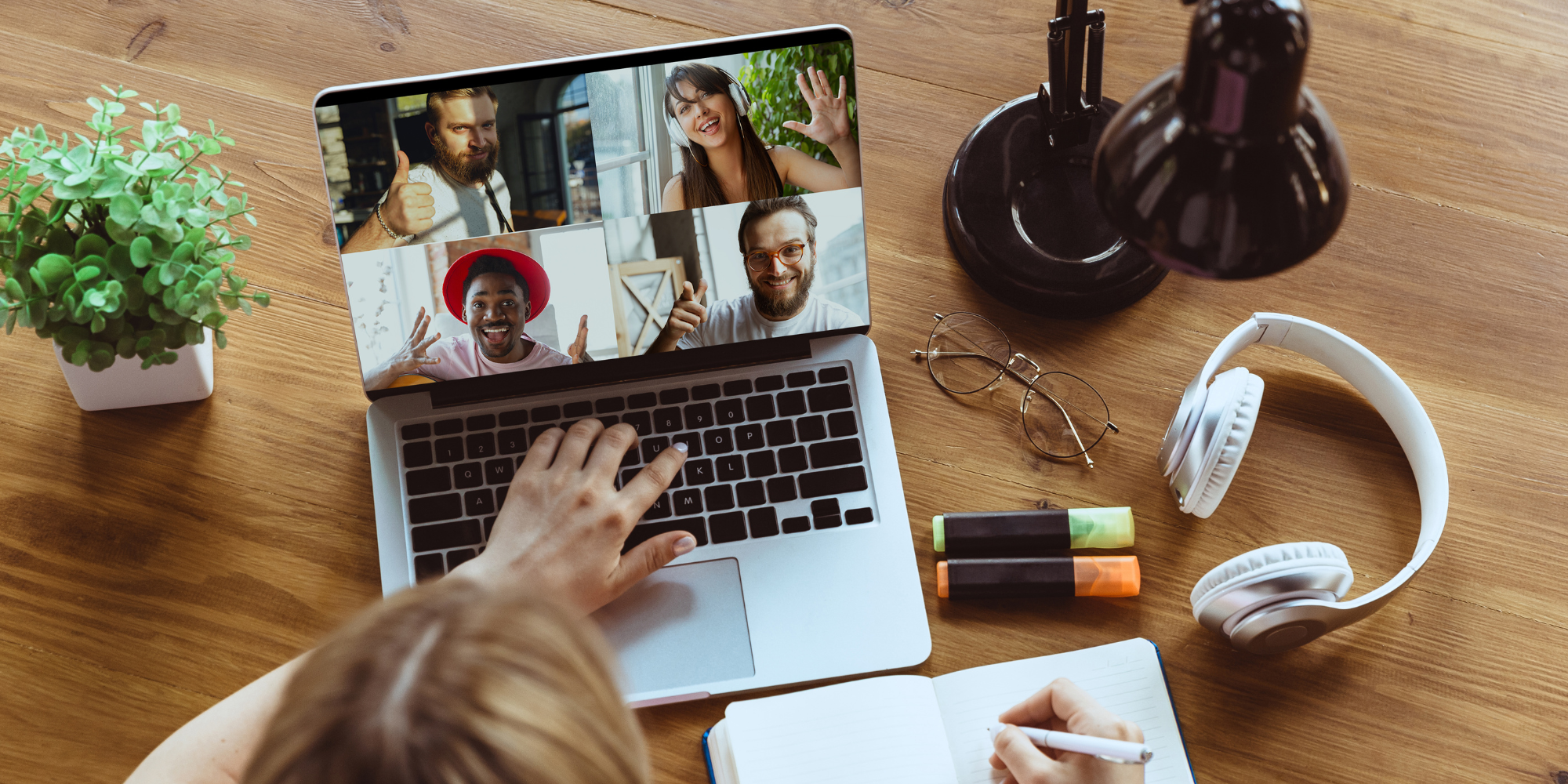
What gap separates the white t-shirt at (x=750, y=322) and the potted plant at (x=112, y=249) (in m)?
0.33

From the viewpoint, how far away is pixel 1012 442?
0.88 meters

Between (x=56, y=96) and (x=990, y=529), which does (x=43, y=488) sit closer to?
(x=56, y=96)

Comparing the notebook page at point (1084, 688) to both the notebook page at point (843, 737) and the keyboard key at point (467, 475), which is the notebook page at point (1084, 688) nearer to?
the notebook page at point (843, 737)

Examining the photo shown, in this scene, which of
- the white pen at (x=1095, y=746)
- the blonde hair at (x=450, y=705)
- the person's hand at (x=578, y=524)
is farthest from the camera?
the person's hand at (x=578, y=524)

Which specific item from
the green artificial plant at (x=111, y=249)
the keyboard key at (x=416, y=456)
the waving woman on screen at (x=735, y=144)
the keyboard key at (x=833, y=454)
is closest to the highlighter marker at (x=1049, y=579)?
the keyboard key at (x=833, y=454)

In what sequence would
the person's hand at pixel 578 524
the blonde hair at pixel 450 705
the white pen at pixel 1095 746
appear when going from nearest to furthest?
the blonde hair at pixel 450 705 → the white pen at pixel 1095 746 → the person's hand at pixel 578 524

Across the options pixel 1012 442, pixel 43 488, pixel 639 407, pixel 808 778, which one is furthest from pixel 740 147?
A: pixel 43 488

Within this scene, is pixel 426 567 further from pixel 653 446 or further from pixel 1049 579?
pixel 1049 579

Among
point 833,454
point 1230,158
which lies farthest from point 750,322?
point 1230,158

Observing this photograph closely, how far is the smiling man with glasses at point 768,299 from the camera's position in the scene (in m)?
0.82

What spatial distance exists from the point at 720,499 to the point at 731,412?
0.24ft

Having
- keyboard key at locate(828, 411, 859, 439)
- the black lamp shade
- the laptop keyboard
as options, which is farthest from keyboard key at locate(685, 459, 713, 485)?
the black lamp shade

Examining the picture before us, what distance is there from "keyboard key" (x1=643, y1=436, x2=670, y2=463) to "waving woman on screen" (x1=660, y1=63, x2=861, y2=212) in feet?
0.62

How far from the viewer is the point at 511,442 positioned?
0.84 meters
